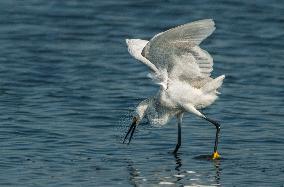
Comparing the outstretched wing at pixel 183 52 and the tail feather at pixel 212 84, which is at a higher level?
the outstretched wing at pixel 183 52

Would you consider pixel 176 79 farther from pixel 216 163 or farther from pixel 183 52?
pixel 216 163

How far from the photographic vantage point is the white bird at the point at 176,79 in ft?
39.8

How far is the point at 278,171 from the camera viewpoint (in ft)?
38.2

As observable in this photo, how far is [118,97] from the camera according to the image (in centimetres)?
1623

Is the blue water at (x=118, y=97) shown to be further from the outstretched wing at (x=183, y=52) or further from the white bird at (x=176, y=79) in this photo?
the outstretched wing at (x=183, y=52)

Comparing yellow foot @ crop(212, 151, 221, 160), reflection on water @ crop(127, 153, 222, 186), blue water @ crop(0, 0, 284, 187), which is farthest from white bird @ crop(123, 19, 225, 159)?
reflection on water @ crop(127, 153, 222, 186)

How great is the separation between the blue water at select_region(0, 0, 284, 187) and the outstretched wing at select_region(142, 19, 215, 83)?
106 centimetres

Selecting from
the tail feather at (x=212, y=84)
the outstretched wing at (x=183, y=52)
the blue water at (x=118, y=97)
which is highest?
the outstretched wing at (x=183, y=52)

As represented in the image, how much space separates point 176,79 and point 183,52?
603 mm

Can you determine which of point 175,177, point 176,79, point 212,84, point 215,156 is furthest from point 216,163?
point 176,79

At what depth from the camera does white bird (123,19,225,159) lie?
12125 mm

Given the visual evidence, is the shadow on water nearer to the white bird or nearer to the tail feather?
the white bird

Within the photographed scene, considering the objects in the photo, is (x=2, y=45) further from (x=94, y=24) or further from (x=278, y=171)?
(x=278, y=171)

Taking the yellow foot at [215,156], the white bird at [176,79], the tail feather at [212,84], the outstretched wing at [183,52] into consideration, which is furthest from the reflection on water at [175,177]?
the outstretched wing at [183,52]
